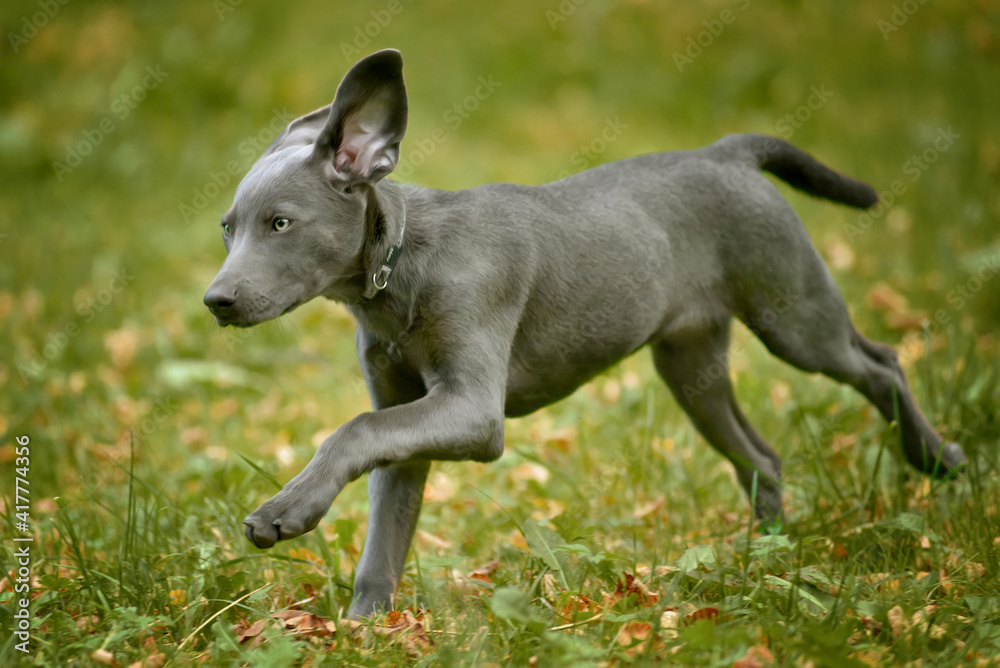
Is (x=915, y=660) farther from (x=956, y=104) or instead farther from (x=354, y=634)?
(x=956, y=104)

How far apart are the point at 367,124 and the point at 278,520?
3.79 feet

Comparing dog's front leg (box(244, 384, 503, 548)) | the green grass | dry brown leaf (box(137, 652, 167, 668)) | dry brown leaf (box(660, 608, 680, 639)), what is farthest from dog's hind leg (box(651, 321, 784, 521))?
dry brown leaf (box(137, 652, 167, 668))

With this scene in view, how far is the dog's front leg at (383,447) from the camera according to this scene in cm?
245

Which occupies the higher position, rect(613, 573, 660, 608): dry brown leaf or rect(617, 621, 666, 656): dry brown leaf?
rect(617, 621, 666, 656): dry brown leaf

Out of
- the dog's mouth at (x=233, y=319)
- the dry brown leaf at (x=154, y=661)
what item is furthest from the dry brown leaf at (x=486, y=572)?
the dog's mouth at (x=233, y=319)

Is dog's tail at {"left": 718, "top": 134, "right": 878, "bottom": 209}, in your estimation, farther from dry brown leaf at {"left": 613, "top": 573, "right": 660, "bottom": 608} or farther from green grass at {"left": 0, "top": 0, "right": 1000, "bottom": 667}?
dry brown leaf at {"left": 613, "top": 573, "right": 660, "bottom": 608}

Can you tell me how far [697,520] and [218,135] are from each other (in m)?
7.21

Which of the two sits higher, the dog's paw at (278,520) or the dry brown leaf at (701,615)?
the dog's paw at (278,520)

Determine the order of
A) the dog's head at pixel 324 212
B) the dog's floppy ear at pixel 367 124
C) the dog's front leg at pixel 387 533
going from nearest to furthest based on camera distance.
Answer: the dog's head at pixel 324 212 → the dog's floppy ear at pixel 367 124 → the dog's front leg at pixel 387 533

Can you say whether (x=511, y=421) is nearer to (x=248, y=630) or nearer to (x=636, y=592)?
(x=636, y=592)

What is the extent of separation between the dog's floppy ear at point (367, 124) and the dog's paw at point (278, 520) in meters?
0.93

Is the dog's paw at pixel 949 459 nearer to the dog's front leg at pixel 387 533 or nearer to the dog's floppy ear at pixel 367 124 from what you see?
the dog's front leg at pixel 387 533

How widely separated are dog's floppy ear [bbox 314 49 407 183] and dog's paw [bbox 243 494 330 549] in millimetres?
925

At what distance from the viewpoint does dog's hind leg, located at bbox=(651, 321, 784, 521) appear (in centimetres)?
370
